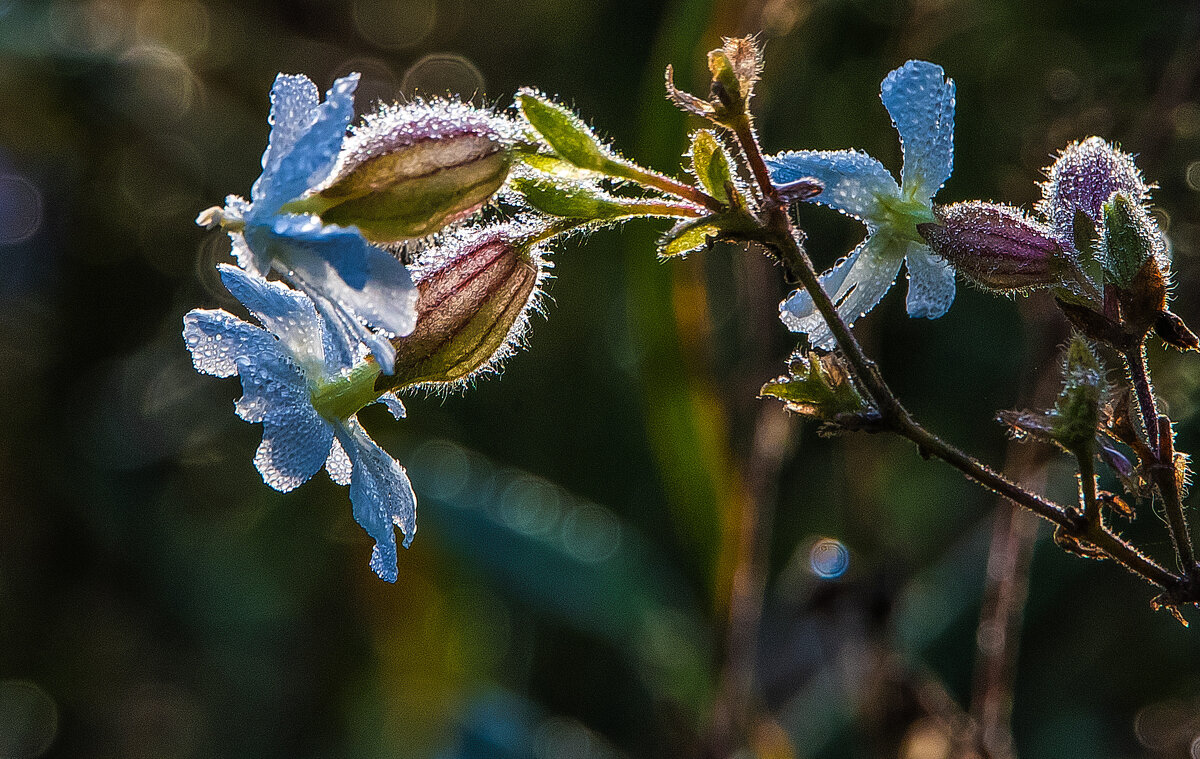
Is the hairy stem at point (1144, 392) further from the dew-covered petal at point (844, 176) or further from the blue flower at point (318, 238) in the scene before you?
the blue flower at point (318, 238)

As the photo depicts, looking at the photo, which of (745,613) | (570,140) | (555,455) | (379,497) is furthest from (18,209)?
(570,140)

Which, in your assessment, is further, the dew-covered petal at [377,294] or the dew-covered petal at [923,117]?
the dew-covered petal at [923,117]

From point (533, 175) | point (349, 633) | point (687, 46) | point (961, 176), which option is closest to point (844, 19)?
point (961, 176)

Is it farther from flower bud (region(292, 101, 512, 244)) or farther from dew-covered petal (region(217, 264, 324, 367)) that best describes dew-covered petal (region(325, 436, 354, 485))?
flower bud (region(292, 101, 512, 244))

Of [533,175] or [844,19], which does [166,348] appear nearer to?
[844,19]

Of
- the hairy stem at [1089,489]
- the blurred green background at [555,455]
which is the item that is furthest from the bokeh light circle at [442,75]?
the hairy stem at [1089,489]

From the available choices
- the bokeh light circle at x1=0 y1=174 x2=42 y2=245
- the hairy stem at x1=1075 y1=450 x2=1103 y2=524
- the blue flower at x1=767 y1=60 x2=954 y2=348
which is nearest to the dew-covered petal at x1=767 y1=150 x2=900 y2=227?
the blue flower at x1=767 y1=60 x2=954 y2=348
